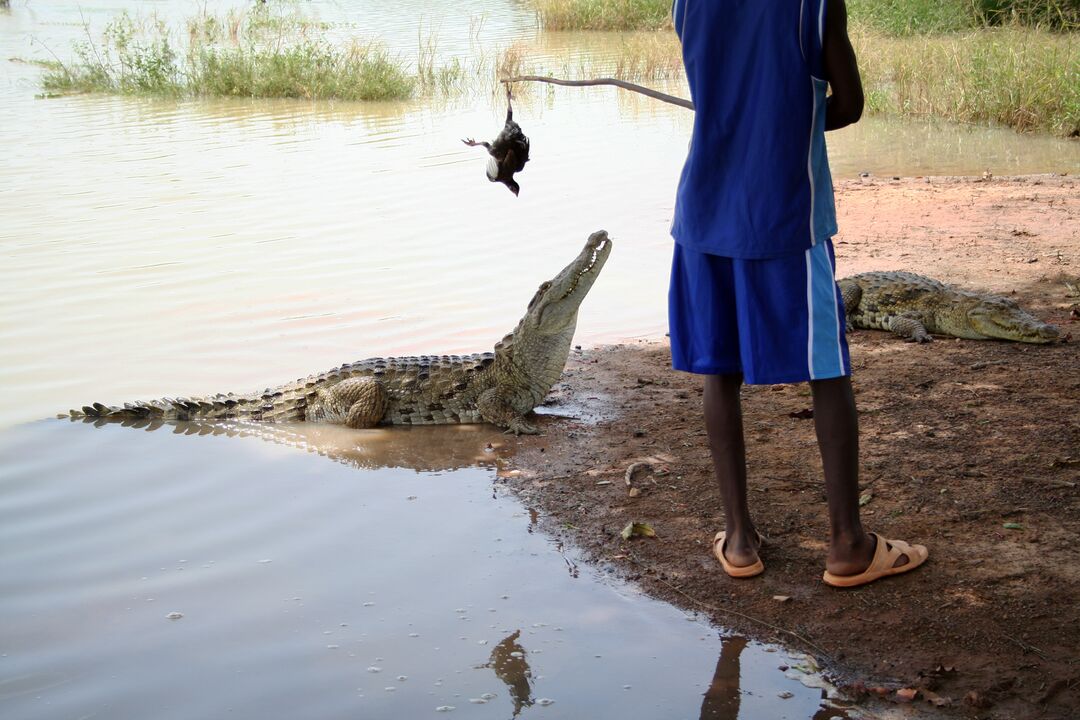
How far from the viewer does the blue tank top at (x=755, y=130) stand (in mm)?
2836

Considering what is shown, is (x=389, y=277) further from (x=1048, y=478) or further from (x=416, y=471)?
(x=1048, y=478)

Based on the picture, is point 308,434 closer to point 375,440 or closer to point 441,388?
point 375,440

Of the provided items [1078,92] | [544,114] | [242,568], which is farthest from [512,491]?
[544,114]

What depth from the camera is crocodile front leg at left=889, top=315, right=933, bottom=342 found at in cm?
618

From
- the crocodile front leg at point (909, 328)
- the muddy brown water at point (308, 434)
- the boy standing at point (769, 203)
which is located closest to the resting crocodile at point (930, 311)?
the crocodile front leg at point (909, 328)

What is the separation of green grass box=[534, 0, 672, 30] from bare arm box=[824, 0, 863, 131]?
78.5ft

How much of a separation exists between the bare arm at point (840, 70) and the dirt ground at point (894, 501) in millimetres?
1517

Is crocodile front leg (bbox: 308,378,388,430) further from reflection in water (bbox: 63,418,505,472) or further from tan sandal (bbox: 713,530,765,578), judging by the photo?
tan sandal (bbox: 713,530,765,578)

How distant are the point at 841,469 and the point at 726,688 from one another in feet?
2.46

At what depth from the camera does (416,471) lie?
196 inches

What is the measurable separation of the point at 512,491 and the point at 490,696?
1.57 meters

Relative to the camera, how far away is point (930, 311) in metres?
6.30

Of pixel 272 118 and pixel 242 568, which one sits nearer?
pixel 242 568

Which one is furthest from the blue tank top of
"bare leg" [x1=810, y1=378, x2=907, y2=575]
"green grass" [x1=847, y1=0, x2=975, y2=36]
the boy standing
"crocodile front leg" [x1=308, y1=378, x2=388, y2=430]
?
"green grass" [x1=847, y1=0, x2=975, y2=36]
